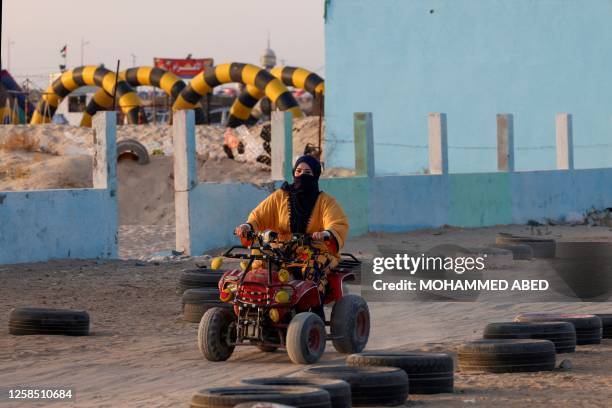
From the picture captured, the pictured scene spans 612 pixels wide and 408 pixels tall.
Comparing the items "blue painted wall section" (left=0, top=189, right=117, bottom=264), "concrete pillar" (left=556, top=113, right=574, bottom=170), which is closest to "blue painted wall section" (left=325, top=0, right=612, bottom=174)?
"concrete pillar" (left=556, top=113, right=574, bottom=170)

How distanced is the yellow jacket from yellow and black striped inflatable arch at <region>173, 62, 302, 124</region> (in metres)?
25.2

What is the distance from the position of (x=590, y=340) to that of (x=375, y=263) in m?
7.27

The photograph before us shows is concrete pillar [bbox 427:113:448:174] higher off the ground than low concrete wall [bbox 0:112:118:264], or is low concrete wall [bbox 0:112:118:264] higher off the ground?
concrete pillar [bbox 427:113:448:174]

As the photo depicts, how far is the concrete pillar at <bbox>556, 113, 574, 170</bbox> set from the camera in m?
27.7

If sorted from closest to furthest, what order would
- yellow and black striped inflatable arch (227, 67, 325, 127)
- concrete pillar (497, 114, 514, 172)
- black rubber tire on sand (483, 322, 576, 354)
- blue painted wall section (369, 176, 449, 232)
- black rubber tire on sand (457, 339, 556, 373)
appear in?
black rubber tire on sand (457, 339, 556, 373)
black rubber tire on sand (483, 322, 576, 354)
blue painted wall section (369, 176, 449, 232)
concrete pillar (497, 114, 514, 172)
yellow and black striped inflatable arch (227, 67, 325, 127)

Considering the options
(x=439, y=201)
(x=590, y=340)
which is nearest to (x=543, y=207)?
(x=439, y=201)

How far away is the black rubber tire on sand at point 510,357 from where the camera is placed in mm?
9195

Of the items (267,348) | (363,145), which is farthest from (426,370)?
(363,145)

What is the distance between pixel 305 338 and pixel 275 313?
0.34 metres

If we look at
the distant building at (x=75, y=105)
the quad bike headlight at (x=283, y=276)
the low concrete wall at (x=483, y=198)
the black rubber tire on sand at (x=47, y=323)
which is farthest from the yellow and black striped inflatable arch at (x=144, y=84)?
the quad bike headlight at (x=283, y=276)

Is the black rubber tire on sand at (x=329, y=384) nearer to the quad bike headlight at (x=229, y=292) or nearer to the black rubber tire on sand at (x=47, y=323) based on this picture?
the quad bike headlight at (x=229, y=292)

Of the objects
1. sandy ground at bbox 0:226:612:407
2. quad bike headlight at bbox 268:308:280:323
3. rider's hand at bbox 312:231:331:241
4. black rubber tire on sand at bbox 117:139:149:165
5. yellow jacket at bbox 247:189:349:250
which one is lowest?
sandy ground at bbox 0:226:612:407

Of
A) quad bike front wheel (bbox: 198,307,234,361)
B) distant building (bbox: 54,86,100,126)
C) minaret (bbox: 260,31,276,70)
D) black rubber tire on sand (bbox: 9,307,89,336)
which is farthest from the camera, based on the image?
minaret (bbox: 260,31,276,70)

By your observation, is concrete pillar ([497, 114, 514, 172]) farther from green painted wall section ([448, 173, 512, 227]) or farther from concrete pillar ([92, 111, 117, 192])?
concrete pillar ([92, 111, 117, 192])
